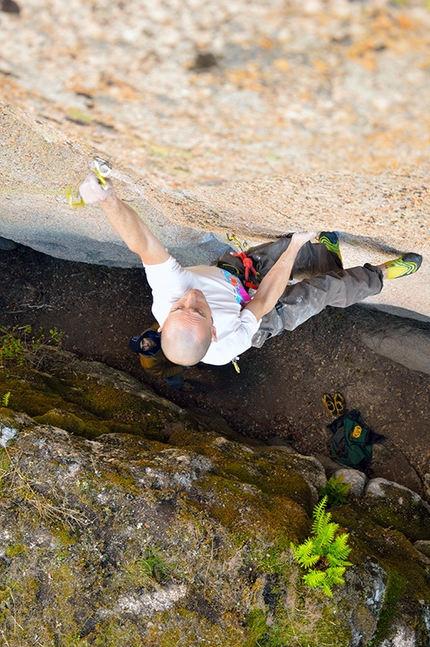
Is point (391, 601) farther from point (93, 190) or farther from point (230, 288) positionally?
point (93, 190)

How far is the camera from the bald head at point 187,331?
2775 mm

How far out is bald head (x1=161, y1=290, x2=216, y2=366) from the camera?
2775 millimetres

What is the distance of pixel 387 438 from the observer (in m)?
5.98

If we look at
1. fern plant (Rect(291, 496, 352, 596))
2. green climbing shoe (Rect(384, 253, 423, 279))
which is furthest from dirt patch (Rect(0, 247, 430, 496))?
fern plant (Rect(291, 496, 352, 596))

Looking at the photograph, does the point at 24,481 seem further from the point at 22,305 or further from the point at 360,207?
the point at 22,305

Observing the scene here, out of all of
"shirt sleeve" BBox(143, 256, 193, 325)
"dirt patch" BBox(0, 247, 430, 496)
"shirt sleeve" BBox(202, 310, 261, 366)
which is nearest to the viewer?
"shirt sleeve" BBox(143, 256, 193, 325)

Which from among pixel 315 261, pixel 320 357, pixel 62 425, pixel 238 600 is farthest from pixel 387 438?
pixel 62 425

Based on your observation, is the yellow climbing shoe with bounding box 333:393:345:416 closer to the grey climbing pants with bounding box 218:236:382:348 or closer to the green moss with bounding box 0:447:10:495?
the grey climbing pants with bounding box 218:236:382:348

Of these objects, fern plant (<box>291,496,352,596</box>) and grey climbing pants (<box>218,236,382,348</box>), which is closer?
fern plant (<box>291,496,352,596</box>)

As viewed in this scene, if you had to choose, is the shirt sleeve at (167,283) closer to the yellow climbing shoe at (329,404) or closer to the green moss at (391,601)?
the green moss at (391,601)

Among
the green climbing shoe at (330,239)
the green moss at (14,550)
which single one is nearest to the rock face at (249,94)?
the green climbing shoe at (330,239)

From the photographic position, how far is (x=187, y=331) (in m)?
2.77

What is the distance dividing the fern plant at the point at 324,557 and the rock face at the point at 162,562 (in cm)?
13

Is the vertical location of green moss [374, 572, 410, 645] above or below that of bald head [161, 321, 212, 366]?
below
